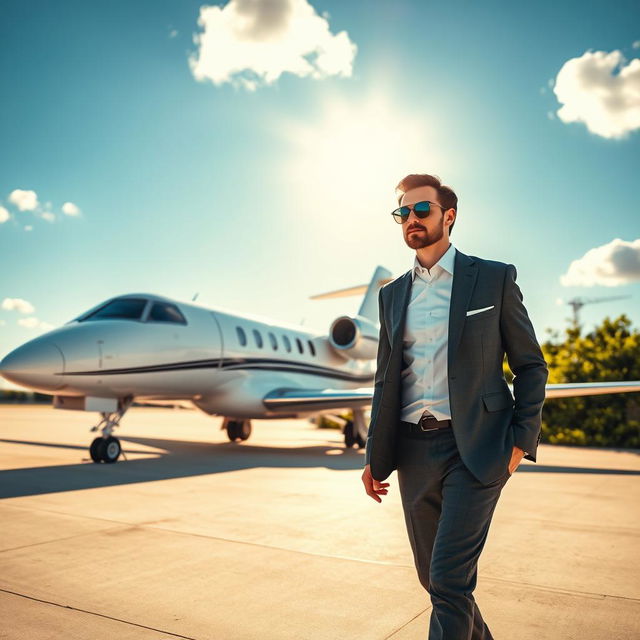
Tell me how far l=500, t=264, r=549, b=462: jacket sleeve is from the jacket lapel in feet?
0.47

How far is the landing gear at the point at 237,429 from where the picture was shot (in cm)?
1587

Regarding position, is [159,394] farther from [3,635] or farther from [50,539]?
[3,635]

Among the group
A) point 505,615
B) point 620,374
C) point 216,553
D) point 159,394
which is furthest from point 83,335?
point 620,374

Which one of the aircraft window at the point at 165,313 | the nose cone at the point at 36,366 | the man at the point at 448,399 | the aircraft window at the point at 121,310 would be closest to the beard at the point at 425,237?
the man at the point at 448,399

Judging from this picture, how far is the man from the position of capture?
6.70 ft

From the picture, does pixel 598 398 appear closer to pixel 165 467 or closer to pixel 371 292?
pixel 371 292

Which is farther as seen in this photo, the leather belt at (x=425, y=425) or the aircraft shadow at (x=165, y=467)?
the aircraft shadow at (x=165, y=467)

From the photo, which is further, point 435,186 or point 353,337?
point 353,337

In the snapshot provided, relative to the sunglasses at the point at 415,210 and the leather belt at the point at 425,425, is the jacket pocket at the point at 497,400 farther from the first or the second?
the sunglasses at the point at 415,210

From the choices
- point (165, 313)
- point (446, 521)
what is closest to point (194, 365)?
point (165, 313)

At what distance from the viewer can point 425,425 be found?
2266 millimetres

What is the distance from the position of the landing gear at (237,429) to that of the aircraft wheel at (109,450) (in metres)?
6.32

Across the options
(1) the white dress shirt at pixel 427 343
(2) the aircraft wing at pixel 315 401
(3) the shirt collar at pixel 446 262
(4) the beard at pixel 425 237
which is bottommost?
(2) the aircraft wing at pixel 315 401

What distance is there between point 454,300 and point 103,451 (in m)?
8.41
